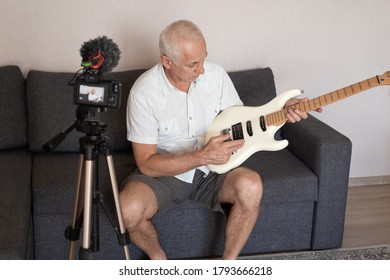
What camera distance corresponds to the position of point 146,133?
2.66m

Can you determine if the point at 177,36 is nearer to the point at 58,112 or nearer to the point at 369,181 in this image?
the point at 58,112

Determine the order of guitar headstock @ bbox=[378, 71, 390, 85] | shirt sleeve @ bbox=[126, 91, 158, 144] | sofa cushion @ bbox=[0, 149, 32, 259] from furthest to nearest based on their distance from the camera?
shirt sleeve @ bbox=[126, 91, 158, 144]
guitar headstock @ bbox=[378, 71, 390, 85]
sofa cushion @ bbox=[0, 149, 32, 259]

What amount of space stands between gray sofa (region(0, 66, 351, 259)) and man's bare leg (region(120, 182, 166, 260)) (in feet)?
0.34

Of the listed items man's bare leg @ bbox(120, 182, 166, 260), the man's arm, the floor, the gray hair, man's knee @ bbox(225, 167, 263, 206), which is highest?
the gray hair

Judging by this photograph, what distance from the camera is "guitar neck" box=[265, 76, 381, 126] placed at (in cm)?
244

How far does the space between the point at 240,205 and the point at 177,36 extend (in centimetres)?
73

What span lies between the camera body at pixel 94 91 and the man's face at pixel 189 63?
1.70 feet

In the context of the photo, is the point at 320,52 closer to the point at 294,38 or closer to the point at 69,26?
the point at 294,38

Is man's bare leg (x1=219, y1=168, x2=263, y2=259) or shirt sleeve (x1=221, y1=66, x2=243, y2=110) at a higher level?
Answer: shirt sleeve (x1=221, y1=66, x2=243, y2=110)

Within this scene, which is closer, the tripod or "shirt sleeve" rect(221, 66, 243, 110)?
the tripod

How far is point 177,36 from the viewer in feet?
8.45

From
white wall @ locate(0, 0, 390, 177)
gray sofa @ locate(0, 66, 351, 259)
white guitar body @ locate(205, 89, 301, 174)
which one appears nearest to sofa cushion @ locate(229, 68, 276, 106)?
gray sofa @ locate(0, 66, 351, 259)

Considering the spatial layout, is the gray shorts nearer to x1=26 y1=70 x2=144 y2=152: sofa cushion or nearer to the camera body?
x1=26 y1=70 x2=144 y2=152: sofa cushion

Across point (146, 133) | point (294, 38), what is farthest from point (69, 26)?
point (294, 38)
